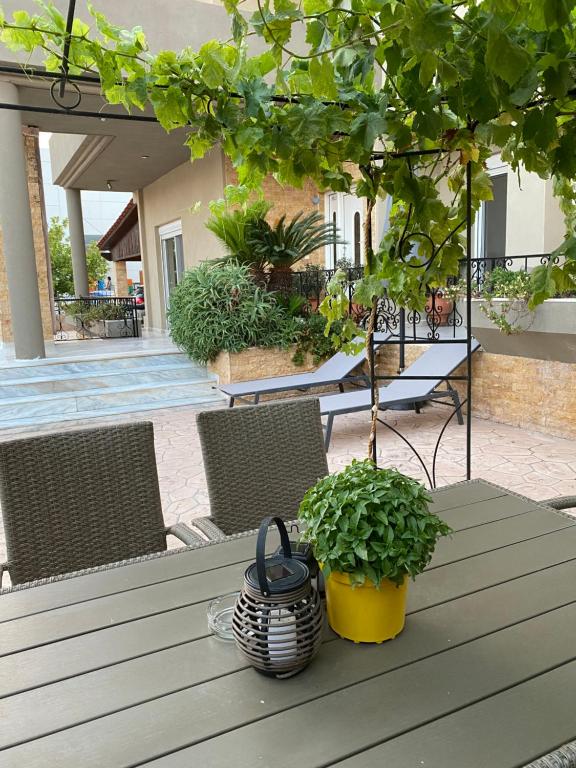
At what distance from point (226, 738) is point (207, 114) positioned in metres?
1.56

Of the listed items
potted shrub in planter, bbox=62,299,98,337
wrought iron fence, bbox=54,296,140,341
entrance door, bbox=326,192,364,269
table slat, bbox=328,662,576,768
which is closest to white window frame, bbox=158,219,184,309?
wrought iron fence, bbox=54,296,140,341

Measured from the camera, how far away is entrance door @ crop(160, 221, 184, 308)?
1219 centimetres

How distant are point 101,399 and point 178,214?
19.4ft

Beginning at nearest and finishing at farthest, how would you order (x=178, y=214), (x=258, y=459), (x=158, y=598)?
(x=158, y=598), (x=258, y=459), (x=178, y=214)

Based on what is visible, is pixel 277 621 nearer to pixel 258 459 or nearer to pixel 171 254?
pixel 258 459

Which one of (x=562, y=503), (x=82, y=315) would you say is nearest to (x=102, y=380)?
(x=562, y=503)

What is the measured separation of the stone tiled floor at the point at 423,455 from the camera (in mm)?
4168

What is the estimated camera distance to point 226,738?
3.09 ft

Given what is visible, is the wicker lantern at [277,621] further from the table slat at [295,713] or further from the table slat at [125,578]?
the table slat at [125,578]

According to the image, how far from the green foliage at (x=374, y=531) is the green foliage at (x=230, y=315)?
6.45 meters

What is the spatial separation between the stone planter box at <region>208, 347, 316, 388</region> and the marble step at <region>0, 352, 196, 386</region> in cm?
67

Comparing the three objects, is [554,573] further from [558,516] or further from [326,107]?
[326,107]

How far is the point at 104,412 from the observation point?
269 inches

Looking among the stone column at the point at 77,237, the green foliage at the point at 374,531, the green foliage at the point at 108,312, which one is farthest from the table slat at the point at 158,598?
the stone column at the point at 77,237
